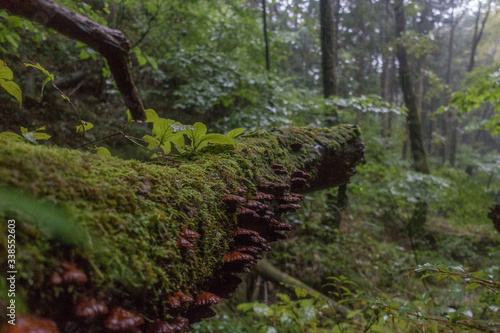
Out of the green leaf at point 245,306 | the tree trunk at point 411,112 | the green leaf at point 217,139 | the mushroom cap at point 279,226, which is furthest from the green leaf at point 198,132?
the tree trunk at point 411,112

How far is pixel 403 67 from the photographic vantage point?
1108 cm

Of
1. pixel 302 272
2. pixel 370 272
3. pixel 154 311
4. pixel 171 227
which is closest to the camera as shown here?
pixel 154 311

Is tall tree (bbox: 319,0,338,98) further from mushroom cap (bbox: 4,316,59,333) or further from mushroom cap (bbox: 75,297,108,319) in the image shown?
mushroom cap (bbox: 4,316,59,333)

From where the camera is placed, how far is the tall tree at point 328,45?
7.41 m

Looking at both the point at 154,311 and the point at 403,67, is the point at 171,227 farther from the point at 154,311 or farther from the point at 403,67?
the point at 403,67

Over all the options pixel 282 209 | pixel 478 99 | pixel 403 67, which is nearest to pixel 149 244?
pixel 282 209

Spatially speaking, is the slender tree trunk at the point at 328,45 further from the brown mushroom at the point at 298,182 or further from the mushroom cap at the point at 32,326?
the mushroom cap at the point at 32,326

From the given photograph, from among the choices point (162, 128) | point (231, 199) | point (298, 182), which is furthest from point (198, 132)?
point (298, 182)

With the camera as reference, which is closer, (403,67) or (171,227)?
(171,227)

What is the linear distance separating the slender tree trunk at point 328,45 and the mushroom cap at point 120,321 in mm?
7470

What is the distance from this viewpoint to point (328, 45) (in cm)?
748

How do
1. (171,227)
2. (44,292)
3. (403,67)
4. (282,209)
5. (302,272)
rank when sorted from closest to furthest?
(44,292), (171,227), (282,209), (302,272), (403,67)

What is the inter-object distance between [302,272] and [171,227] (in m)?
6.33

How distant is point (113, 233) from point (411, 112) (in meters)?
12.2
